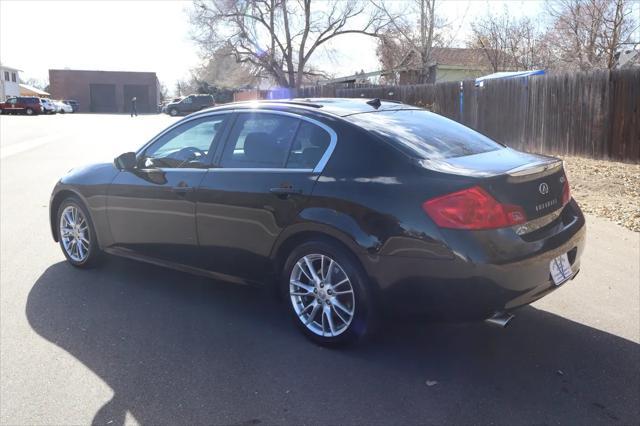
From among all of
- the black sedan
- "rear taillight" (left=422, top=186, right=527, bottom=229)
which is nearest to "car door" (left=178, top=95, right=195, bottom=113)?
the black sedan

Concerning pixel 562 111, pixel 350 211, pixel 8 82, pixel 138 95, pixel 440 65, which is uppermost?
pixel 8 82

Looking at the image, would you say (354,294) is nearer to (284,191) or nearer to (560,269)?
(284,191)

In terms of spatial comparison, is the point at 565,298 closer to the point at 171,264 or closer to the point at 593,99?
the point at 171,264

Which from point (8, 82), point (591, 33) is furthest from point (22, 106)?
point (591, 33)

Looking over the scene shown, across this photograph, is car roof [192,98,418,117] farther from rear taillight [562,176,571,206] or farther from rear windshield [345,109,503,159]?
rear taillight [562,176,571,206]

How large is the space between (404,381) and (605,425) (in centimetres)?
111

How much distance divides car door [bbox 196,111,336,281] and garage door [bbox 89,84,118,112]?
81570mm

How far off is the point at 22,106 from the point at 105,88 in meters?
27.6

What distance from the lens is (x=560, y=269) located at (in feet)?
12.5

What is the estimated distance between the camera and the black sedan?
3.46 m

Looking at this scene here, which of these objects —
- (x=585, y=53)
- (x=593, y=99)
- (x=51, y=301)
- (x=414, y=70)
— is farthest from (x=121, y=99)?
(x=51, y=301)

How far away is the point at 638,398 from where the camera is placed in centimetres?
342

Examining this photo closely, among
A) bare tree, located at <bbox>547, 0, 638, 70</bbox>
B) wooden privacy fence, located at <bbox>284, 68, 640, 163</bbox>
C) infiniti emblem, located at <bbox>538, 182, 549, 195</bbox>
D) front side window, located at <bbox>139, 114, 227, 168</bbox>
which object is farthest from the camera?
bare tree, located at <bbox>547, 0, 638, 70</bbox>

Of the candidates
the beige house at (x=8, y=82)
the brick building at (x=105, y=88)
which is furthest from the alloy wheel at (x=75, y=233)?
the beige house at (x=8, y=82)
